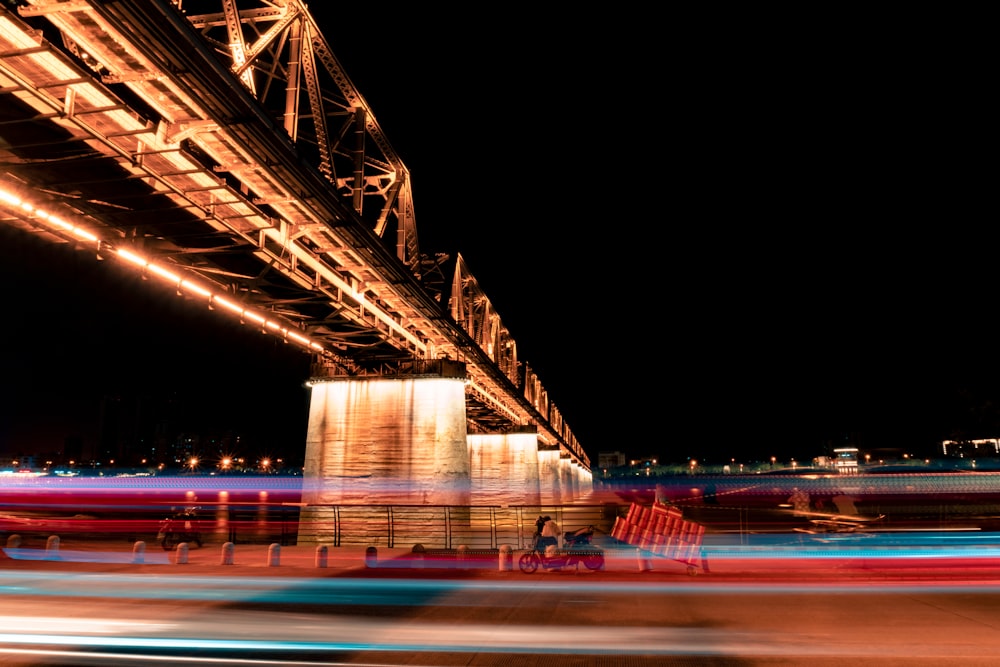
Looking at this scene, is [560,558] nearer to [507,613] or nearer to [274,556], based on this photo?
[507,613]

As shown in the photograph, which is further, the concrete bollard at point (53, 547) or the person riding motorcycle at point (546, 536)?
the concrete bollard at point (53, 547)

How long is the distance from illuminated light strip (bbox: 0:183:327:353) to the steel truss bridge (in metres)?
0.04

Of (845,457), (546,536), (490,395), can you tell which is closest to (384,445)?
(546,536)

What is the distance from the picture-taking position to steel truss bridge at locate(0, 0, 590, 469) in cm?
778

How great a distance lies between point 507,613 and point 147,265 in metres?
10.5

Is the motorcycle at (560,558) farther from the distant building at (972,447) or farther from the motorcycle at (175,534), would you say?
the distant building at (972,447)

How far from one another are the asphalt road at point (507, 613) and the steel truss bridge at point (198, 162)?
683 centimetres

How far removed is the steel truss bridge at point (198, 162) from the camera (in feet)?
25.5

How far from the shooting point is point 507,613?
33.4ft

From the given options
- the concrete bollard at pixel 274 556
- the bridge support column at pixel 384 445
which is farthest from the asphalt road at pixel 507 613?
the bridge support column at pixel 384 445

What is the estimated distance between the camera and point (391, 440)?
25578mm

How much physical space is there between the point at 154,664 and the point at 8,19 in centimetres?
734

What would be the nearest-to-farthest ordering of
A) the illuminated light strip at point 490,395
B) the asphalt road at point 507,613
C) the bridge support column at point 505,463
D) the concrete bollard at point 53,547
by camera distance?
the asphalt road at point 507,613, the concrete bollard at point 53,547, the illuminated light strip at point 490,395, the bridge support column at point 505,463

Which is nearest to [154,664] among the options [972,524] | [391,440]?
[391,440]
